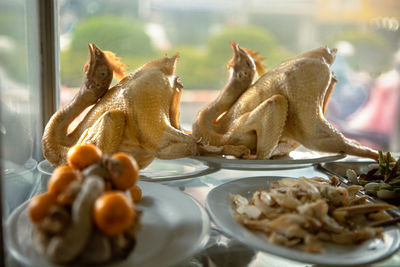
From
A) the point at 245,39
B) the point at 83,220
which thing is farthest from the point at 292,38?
the point at 83,220

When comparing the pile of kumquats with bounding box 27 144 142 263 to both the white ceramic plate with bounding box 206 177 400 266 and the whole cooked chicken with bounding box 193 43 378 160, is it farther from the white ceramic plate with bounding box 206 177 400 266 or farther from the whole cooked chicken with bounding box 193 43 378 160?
the whole cooked chicken with bounding box 193 43 378 160

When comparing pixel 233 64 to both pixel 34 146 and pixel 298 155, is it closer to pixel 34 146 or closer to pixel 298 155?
pixel 298 155

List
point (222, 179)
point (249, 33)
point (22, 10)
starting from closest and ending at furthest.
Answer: point (22, 10), point (222, 179), point (249, 33)

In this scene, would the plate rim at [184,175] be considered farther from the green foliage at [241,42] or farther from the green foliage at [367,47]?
the green foliage at [367,47]

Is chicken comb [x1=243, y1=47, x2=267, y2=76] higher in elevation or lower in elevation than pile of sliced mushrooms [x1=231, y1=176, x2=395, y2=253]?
higher

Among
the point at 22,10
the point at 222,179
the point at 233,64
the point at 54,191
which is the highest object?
the point at 22,10

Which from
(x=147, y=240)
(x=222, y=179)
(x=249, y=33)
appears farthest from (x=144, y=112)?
(x=249, y=33)

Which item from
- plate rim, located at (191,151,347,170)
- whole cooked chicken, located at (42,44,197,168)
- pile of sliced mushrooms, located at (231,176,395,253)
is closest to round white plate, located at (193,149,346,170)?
plate rim, located at (191,151,347,170)

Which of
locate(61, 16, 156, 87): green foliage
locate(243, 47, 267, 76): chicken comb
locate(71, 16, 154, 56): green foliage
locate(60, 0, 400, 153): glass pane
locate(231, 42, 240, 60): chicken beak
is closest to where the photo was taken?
locate(231, 42, 240, 60): chicken beak
